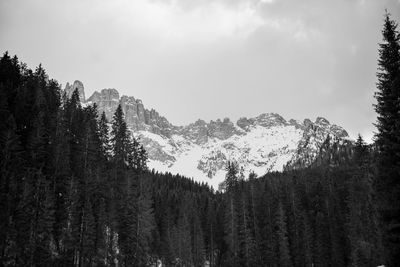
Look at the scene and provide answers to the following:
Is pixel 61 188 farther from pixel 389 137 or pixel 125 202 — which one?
pixel 389 137

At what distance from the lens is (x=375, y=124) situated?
27.2 metres

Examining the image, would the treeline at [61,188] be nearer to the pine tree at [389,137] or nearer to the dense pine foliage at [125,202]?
the dense pine foliage at [125,202]

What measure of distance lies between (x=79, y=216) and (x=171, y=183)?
115 metres

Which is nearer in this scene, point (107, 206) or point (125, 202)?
point (125, 202)

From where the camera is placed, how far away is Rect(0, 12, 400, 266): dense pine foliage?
2725 cm

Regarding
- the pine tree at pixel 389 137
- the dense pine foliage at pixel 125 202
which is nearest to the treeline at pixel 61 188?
the dense pine foliage at pixel 125 202

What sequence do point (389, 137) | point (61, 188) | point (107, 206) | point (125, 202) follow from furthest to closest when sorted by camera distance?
point (107, 206) < point (125, 202) < point (61, 188) < point (389, 137)

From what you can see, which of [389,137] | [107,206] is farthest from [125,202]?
[389,137]

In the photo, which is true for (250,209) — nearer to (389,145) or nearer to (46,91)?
(46,91)

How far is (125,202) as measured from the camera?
48.3 metres

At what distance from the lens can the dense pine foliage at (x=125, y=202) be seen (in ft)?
89.4

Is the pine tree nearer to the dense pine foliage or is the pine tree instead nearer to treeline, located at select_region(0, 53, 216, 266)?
the dense pine foliage

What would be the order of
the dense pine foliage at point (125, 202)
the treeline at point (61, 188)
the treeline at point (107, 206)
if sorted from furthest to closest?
the treeline at point (107, 206), the treeline at point (61, 188), the dense pine foliage at point (125, 202)

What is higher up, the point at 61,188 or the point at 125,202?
the point at 61,188
